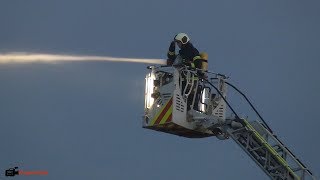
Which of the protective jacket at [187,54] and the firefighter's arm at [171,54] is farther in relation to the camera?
the firefighter's arm at [171,54]

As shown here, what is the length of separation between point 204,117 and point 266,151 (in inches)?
83.8

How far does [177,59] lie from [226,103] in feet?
6.56

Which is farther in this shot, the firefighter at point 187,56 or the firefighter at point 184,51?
the firefighter at point 184,51

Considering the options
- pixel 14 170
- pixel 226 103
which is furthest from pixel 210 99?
pixel 14 170

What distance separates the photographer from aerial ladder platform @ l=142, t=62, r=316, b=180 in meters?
39.9

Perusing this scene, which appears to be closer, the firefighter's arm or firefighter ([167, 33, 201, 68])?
firefighter ([167, 33, 201, 68])

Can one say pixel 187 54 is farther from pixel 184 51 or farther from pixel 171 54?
pixel 171 54

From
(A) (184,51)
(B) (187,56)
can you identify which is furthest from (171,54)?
(B) (187,56)

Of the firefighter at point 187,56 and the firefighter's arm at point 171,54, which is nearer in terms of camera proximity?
the firefighter at point 187,56

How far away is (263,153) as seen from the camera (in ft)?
132

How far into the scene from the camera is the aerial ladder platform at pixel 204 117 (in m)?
39.9

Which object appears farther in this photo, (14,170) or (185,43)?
(185,43)

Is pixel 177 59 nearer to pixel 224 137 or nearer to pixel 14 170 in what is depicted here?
pixel 224 137

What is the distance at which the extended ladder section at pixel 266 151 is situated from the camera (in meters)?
39.4
